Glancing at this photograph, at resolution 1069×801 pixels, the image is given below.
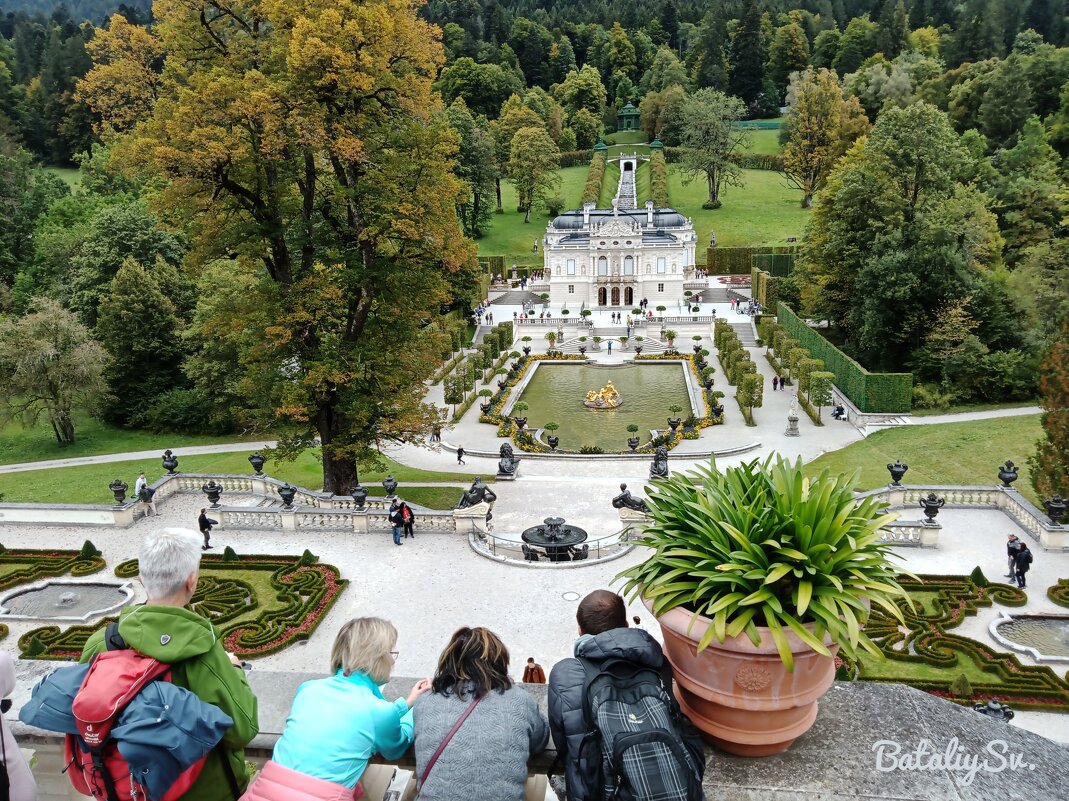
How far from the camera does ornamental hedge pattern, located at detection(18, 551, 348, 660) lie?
1717 cm

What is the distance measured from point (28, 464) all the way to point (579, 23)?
155m

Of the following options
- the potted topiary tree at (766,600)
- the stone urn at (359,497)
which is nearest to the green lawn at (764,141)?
the stone urn at (359,497)

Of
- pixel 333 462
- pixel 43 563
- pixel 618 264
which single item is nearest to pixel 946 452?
pixel 333 462

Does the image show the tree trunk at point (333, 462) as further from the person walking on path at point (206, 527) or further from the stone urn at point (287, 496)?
the person walking on path at point (206, 527)

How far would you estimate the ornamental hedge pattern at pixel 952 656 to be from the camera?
48.4 feet

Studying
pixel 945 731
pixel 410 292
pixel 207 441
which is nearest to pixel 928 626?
pixel 945 731

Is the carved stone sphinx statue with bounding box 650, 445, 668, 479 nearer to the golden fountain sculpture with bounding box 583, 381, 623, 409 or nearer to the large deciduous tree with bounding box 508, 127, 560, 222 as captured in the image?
the golden fountain sculpture with bounding box 583, 381, 623, 409

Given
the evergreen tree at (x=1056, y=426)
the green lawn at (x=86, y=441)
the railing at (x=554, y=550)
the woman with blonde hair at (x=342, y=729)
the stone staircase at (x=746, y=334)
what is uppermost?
the woman with blonde hair at (x=342, y=729)

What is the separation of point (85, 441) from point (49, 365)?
5.70m

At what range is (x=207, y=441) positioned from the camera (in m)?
43.8

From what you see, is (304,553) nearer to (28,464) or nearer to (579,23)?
(28,464)

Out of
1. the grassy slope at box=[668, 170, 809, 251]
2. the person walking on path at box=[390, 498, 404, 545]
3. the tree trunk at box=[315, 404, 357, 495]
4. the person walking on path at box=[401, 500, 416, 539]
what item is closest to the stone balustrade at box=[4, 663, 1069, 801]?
the person walking on path at box=[390, 498, 404, 545]

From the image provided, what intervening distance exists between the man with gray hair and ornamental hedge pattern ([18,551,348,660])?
1312 centimetres

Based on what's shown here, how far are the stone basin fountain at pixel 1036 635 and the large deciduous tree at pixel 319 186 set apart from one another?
16.6 metres
